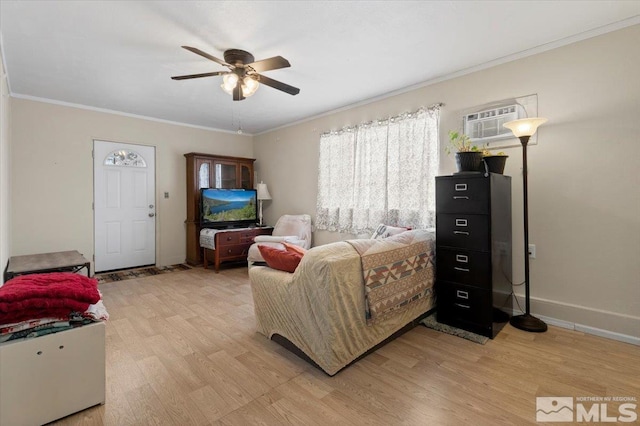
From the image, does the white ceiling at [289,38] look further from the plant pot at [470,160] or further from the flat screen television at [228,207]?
the flat screen television at [228,207]

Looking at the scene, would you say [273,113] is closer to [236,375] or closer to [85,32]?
[85,32]

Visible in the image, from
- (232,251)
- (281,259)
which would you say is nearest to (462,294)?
(281,259)

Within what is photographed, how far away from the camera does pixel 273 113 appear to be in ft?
15.6

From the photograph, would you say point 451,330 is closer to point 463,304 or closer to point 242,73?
point 463,304

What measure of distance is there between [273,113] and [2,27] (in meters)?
3.01

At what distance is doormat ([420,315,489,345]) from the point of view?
2.38m

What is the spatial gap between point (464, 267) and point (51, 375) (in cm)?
286

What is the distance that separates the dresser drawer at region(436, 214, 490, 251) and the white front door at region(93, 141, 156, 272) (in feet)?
15.4

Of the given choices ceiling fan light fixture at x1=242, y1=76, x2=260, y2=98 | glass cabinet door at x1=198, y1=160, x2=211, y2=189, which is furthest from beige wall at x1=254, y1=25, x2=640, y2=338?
glass cabinet door at x1=198, y1=160, x2=211, y2=189

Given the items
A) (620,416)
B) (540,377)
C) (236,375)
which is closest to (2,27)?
(236,375)

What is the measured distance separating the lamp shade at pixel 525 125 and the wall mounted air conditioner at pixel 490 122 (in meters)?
0.36

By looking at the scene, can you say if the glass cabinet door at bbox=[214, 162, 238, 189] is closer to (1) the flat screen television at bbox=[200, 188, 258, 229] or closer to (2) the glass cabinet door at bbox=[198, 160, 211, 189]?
(2) the glass cabinet door at bbox=[198, 160, 211, 189]

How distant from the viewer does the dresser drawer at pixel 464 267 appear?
7.86 ft

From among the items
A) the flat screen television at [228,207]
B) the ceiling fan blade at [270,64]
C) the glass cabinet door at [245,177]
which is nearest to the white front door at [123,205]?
the flat screen television at [228,207]
